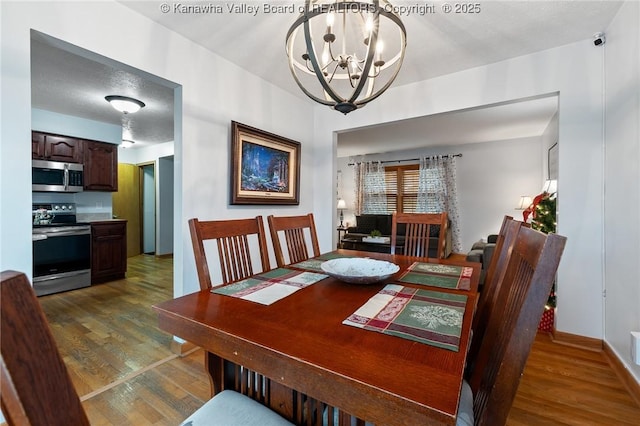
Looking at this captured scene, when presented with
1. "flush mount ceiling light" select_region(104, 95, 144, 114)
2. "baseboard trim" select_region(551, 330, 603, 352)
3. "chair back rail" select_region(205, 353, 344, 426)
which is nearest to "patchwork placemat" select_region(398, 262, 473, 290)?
"chair back rail" select_region(205, 353, 344, 426)

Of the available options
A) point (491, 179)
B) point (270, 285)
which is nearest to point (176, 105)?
point (270, 285)

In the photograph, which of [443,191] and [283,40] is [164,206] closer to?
[283,40]

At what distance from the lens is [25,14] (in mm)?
1474

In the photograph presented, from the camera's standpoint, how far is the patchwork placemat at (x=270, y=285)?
1.11 m

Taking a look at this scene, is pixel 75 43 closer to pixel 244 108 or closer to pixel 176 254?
pixel 244 108

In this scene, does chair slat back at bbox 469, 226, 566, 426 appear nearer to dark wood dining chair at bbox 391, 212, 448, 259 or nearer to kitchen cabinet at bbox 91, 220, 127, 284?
dark wood dining chair at bbox 391, 212, 448, 259

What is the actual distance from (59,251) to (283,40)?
3.98 metres

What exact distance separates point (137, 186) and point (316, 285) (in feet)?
20.2

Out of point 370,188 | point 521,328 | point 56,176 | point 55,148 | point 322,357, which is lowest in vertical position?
point 322,357

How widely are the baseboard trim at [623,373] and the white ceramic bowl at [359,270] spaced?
5.43 feet

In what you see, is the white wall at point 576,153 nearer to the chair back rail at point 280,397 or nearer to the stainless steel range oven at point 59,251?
the chair back rail at point 280,397

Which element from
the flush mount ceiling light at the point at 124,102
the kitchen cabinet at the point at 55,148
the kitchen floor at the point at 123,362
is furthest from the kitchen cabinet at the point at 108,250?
the flush mount ceiling light at the point at 124,102

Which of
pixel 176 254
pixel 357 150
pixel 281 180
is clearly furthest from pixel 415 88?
pixel 357 150

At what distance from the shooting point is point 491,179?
6.00m
